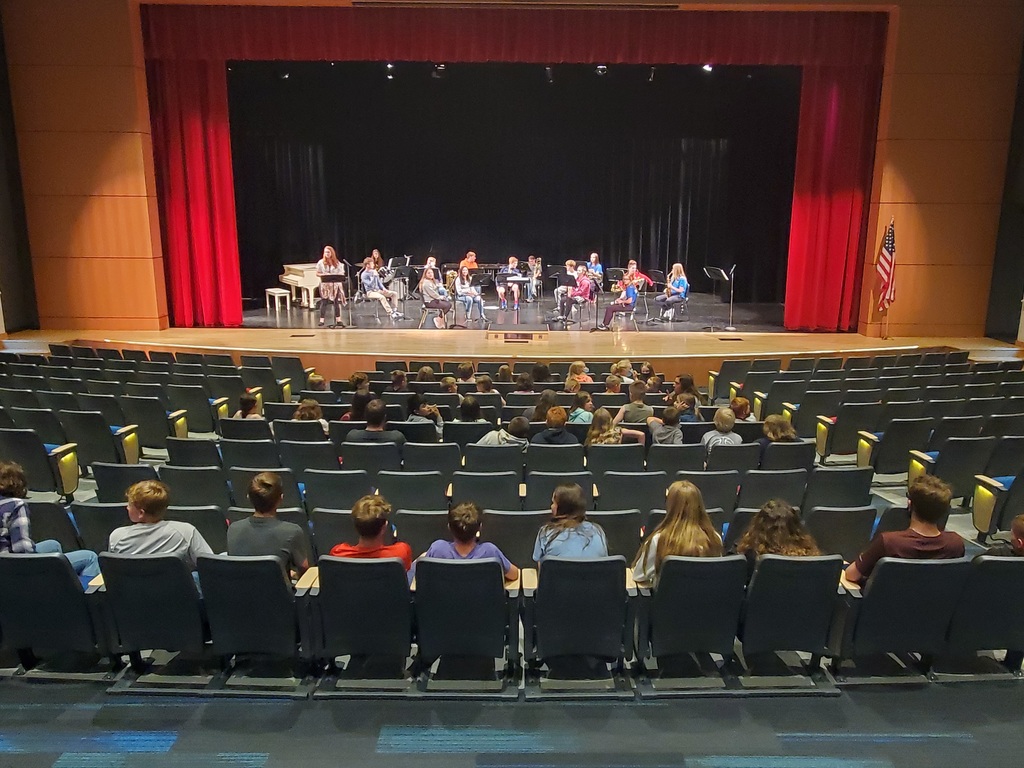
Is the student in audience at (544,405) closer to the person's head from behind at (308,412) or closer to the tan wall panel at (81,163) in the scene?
the person's head from behind at (308,412)

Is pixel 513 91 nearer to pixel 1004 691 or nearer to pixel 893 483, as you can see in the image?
pixel 893 483

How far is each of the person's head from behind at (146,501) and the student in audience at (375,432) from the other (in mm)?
2220

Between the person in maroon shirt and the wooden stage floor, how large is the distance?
24.7ft

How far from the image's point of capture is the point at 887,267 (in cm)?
1299

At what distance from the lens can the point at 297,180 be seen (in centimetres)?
1888

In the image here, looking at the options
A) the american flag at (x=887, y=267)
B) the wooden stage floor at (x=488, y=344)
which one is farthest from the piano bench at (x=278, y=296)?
the american flag at (x=887, y=267)

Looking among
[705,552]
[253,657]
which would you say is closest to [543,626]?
[705,552]

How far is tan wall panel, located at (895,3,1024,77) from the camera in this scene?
12383mm

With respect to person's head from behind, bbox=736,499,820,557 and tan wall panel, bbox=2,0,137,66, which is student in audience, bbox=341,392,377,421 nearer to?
person's head from behind, bbox=736,499,820,557

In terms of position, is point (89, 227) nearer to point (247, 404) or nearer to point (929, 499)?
point (247, 404)

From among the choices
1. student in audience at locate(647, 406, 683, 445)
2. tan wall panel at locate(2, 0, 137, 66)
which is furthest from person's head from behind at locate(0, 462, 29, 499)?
tan wall panel at locate(2, 0, 137, 66)

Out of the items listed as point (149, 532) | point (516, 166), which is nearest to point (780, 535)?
point (149, 532)

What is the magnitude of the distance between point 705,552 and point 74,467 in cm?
512

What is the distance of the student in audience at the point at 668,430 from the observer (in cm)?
617
